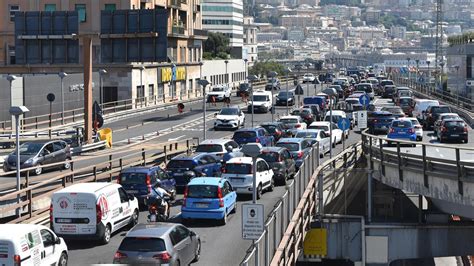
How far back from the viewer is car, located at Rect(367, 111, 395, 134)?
55.8m

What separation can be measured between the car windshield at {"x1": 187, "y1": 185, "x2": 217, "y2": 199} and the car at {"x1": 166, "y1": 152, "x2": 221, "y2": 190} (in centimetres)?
614

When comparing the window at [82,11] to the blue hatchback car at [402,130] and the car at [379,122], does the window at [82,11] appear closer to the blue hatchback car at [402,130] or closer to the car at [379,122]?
the car at [379,122]

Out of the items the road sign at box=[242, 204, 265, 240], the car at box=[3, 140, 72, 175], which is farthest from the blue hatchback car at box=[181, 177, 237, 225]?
the car at box=[3, 140, 72, 175]

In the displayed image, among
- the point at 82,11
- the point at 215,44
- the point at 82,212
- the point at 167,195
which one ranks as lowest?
the point at 167,195

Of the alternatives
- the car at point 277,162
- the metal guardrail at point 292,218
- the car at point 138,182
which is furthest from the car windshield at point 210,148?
the car at point 138,182

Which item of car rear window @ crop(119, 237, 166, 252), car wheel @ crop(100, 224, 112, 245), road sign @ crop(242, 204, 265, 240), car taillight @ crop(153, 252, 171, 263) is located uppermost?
road sign @ crop(242, 204, 265, 240)

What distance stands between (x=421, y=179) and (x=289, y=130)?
24.5 metres

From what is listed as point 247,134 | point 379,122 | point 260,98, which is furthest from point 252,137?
point 260,98

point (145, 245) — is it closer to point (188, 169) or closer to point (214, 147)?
point (188, 169)

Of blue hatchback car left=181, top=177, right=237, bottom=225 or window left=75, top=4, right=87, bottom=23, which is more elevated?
window left=75, top=4, right=87, bottom=23

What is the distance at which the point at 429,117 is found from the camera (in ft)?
206

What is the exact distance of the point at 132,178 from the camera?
29.9 metres

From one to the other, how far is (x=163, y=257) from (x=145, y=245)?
49 cm

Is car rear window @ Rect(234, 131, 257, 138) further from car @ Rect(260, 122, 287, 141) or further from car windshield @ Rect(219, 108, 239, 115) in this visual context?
car windshield @ Rect(219, 108, 239, 115)
